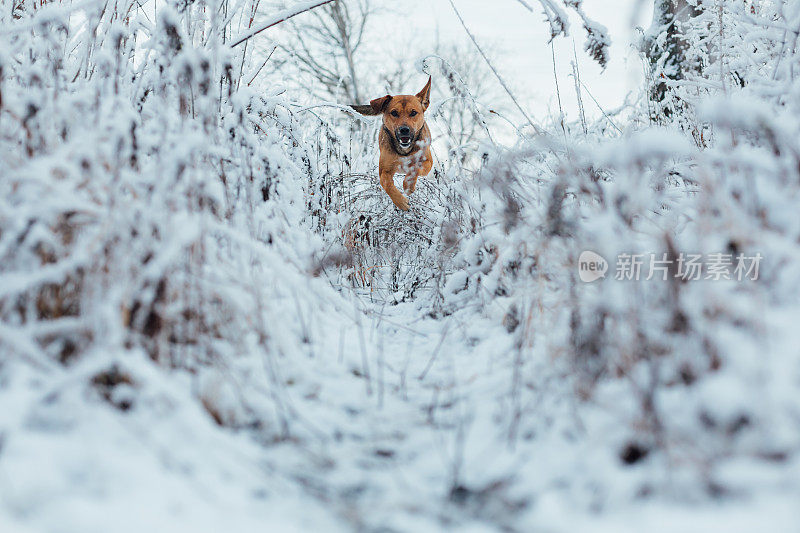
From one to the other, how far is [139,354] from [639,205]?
116 centimetres

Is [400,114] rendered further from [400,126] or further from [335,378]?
[335,378]

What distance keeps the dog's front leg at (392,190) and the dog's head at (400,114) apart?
757 mm

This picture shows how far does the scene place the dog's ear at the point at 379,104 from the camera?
5.80 meters

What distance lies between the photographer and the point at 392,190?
14.9ft

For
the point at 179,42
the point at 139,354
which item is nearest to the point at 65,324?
the point at 139,354

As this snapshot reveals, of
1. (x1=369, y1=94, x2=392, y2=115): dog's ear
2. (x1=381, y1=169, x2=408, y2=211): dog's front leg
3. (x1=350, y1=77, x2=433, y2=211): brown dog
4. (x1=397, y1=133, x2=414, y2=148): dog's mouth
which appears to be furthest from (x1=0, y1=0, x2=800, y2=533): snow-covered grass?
(x1=369, y1=94, x2=392, y2=115): dog's ear

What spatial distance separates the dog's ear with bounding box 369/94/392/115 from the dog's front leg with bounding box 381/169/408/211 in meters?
1.17

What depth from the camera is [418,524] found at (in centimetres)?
95

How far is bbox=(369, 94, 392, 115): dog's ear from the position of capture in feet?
19.0
